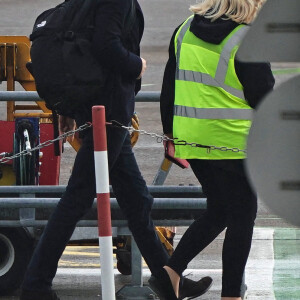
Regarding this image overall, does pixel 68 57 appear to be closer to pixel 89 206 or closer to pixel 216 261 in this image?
pixel 89 206

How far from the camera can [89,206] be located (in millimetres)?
6648

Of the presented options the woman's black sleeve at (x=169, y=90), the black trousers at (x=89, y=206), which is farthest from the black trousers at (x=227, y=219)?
the woman's black sleeve at (x=169, y=90)

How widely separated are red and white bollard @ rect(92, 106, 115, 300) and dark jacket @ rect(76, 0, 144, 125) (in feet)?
2.09

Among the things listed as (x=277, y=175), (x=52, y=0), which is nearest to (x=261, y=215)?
(x=277, y=175)

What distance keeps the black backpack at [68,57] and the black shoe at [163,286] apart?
1.07m

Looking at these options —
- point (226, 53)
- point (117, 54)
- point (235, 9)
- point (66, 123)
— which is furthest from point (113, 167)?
point (235, 9)

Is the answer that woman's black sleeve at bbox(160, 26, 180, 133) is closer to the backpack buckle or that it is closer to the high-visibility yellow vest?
the high-visibility yellow vest

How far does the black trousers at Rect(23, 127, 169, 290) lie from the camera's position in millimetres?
6586

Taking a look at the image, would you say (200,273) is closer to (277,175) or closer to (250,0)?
(250,0)

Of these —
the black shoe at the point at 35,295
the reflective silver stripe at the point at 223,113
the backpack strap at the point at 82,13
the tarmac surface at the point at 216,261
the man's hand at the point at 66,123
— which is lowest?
the tarmac surface at the point at 216,261

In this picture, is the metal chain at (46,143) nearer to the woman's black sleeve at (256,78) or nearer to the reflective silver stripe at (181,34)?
the reflective silver stripe at (181,34)

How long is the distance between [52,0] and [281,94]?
24372mm

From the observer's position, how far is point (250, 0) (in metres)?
6.34

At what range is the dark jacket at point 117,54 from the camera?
6.39 m
